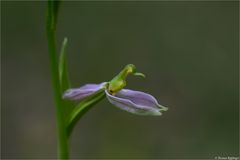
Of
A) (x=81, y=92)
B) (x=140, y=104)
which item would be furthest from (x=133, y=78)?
(x=140, y=104)

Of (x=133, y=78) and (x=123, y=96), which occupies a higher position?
(x=123, y=96)

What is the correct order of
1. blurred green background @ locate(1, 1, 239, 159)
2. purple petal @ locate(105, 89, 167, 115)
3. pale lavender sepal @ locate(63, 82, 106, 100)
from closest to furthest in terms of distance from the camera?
purple petal @ locate(105, 89, 167, 115) → pale lavender sepal @ locate(63, 82, 106, 100) → blurred green background @ locate(1, 1, 239, 159)

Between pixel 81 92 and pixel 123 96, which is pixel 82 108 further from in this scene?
pixel 123 96

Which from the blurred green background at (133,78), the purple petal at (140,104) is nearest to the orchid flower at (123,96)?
the purple petal at (140,104)

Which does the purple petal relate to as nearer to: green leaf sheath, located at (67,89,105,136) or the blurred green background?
green leaf sheath, located at (67,89,105,136)

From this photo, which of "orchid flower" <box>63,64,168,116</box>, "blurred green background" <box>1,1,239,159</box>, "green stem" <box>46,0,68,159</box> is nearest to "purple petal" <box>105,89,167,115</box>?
"orchid flower" <box>63,64,168,116</box>

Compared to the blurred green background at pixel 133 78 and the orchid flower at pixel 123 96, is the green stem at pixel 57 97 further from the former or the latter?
the blurred green background at pixel 133 78
